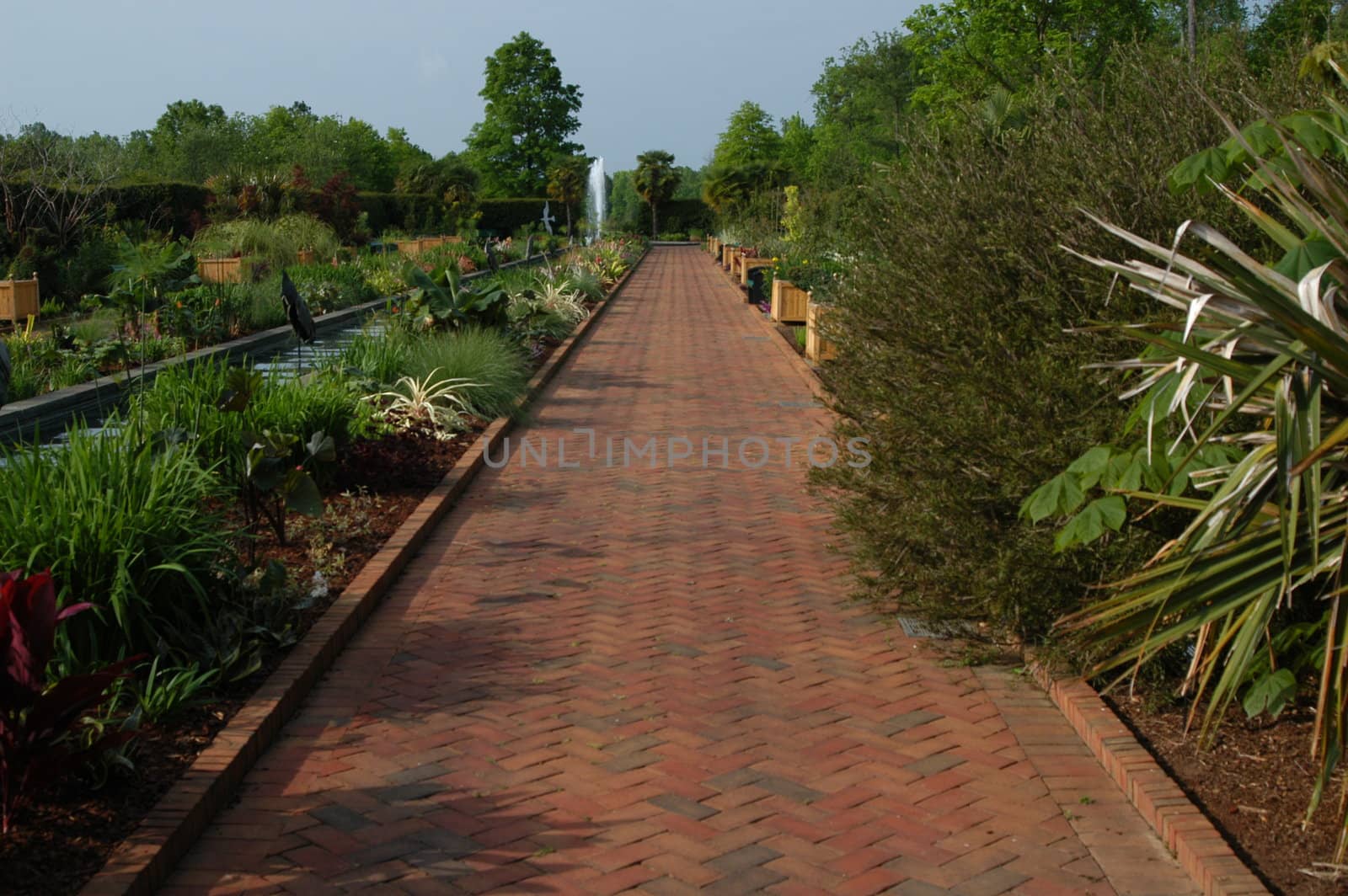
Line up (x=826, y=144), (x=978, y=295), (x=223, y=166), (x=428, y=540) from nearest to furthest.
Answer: (x=978, y=295), (x=428, y=540), (x=223, y=166), (x=826, y=144)

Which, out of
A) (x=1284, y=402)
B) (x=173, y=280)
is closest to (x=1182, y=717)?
(x=1284, y=402)

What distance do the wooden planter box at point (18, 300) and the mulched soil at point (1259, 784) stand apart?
53.8 ft

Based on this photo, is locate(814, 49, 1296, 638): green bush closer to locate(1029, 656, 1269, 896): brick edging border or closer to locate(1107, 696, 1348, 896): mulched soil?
locate(1029, 656, 1269, 896): brick edging border

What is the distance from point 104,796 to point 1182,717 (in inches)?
150

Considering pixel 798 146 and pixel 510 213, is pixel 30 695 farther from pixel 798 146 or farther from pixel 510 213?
pixel 798 146

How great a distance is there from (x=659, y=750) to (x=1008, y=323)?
2.28 meters

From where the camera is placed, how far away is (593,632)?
5781 mm

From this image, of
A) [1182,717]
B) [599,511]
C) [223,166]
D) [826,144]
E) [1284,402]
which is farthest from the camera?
[826,144]

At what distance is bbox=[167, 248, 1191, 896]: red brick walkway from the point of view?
3684 millimetres

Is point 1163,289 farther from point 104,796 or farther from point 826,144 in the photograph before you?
point 826,144

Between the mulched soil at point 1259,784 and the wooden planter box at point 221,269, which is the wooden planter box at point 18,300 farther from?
the mulched soil at point 1259,784

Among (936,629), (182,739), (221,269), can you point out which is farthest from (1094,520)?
(221,269)

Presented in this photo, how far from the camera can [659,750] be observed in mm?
4496

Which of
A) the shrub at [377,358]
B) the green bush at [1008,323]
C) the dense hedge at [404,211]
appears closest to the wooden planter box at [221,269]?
the shrub at [377,358]
